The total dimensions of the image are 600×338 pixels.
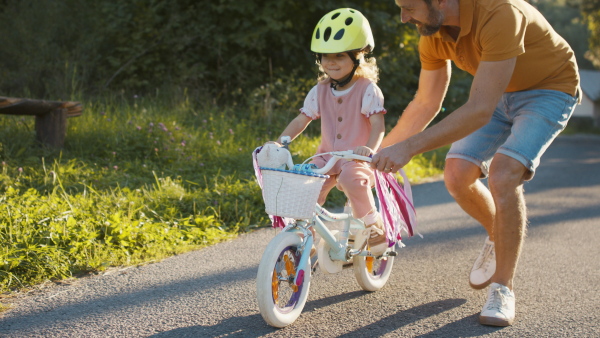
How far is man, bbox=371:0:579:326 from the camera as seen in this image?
329cm

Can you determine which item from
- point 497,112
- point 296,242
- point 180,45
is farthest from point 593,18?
point 296,242

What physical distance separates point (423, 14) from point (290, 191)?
3.82 ft

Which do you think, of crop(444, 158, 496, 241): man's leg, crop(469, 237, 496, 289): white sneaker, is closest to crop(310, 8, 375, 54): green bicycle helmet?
crop(444, 158, 496, 241): man's leg

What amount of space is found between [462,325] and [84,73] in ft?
28.7

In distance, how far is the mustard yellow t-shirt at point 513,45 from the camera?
3285mm

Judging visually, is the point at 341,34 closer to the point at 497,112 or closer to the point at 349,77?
the point at 349,77

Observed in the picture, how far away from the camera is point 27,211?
4.84 metres

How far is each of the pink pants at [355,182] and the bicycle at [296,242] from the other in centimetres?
11

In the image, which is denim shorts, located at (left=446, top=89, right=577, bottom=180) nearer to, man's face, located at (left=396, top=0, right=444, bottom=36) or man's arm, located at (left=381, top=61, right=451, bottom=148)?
man's arm, located at (left=381, top=61, right=451, bottom=148)

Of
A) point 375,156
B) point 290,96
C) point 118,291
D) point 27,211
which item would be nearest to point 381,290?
point 375,156

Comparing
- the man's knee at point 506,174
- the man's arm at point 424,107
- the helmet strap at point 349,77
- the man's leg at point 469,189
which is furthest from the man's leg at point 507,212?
the helmet strap at point 349,77

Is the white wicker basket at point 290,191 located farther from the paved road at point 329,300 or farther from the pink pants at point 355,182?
the paved road at point 329,300

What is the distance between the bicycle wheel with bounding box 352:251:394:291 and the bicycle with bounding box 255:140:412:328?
5 cm

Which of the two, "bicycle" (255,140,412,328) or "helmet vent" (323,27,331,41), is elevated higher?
"helmet vent" (323,27,331,41)
